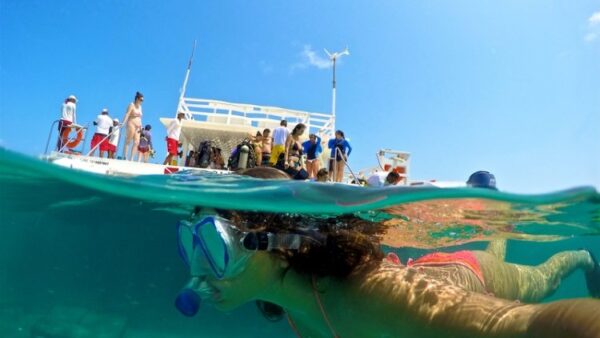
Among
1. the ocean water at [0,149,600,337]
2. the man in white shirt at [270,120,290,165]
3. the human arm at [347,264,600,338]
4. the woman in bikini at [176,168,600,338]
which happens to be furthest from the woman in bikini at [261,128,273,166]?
the human arm at [347,264,600,338]

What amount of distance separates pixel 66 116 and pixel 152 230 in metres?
5.38

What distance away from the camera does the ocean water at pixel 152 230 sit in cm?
514

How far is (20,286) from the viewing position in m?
16.9

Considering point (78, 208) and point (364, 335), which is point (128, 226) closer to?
point (78, 208)

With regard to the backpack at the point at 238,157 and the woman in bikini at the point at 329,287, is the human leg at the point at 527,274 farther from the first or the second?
the backpack at the point at 238,157

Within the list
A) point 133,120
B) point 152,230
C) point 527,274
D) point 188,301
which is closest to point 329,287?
point 188,301

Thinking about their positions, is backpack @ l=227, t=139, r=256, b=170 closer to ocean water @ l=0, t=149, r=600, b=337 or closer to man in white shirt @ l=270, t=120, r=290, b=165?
man in white shirt @ l=270, t=120, r=290, b=165

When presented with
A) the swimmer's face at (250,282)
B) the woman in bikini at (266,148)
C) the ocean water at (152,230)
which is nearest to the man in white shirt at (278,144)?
the woman in bikini at (266,148)

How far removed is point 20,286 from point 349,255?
1904cm

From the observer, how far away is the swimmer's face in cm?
282

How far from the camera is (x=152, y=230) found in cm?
1152

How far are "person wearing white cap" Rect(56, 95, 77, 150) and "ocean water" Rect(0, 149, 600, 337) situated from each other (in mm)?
2862

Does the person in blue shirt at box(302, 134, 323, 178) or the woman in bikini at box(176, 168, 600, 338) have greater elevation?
the person in blue shirt at box(302, 134, 323, 178)

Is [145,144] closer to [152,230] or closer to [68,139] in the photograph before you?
[68,139]
